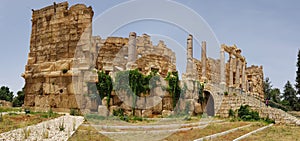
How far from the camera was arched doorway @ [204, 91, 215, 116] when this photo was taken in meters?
21.6

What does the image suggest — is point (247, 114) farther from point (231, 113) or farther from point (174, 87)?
point (174, 87)

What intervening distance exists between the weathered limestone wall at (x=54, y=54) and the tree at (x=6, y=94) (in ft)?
90.6

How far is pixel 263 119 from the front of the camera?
19172 mm

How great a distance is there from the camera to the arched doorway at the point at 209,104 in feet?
70.8

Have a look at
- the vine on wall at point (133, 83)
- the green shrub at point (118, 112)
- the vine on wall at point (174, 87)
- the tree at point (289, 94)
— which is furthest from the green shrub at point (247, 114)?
the tree at point (289, 94)

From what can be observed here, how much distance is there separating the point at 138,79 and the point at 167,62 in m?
14.5

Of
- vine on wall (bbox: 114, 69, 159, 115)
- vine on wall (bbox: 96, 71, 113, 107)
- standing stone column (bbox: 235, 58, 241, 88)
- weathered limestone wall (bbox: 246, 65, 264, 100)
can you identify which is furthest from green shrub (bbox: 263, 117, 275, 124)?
weathered limestone wall (bbox: 246, 65, 264, 100)

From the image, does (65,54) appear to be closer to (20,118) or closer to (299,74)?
(20,118)

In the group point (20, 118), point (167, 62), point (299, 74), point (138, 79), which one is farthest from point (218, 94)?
point (299, 74)

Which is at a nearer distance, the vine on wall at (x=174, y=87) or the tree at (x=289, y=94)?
the vine on wall at (x=174, y=87)

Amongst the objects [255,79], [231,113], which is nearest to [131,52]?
[231,113]

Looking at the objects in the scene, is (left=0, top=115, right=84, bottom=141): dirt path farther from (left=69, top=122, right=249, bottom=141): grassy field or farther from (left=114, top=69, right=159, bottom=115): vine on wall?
(left=114, top=69, right=159, bottom=115): vine on wall

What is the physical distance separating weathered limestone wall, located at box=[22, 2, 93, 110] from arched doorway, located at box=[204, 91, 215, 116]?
999 cm

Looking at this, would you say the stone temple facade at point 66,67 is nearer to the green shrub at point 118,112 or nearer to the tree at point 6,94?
Result: the green shrub at point 118,112
